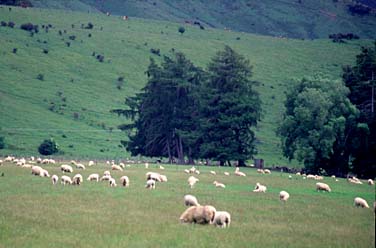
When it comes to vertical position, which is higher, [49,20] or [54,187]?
[49,20]

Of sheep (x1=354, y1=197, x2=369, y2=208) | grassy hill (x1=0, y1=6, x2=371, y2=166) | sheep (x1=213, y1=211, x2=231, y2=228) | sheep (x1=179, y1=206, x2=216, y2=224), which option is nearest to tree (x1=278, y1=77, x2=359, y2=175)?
grassy hill (x1=0, y1=6, x2=371, y2=166)

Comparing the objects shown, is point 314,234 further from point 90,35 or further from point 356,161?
point 90,35

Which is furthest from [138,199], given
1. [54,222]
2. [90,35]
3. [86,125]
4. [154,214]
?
[90,35]

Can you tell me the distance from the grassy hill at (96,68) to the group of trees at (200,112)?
5.69 metres

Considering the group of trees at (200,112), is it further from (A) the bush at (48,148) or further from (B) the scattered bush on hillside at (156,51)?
(B) the scattered bush on hillside at (156,51)

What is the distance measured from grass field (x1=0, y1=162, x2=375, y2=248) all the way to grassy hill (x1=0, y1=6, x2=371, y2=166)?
40.9 meters

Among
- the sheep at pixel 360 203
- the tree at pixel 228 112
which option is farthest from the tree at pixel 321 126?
the sheep at pixel 360 203

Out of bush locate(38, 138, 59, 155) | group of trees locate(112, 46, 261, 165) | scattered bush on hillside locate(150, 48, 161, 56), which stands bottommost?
bush locate(38, 138, 59, 155)

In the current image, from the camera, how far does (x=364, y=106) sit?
64.5 meters

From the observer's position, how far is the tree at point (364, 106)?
6019 centimetres

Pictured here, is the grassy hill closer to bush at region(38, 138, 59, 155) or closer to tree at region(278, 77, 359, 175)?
bush at region(38, 138, 59, 155)

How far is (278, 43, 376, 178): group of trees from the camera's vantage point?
5912 centimetres

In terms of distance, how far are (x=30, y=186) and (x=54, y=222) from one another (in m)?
11.2

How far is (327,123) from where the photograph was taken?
59938 mm
